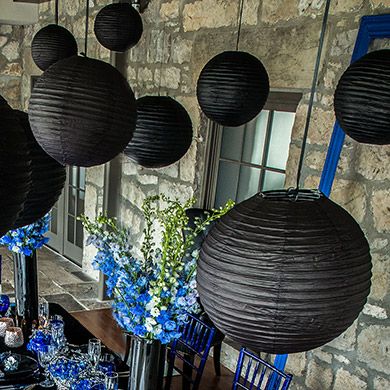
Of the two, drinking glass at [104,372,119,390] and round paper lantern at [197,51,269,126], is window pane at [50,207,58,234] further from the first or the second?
drinking glass at [104,372,119,390]

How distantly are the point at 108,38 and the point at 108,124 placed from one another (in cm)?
182

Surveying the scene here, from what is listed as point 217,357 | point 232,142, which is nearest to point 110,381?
point 217,357

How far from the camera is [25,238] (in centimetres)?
270

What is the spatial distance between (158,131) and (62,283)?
10.9 feet

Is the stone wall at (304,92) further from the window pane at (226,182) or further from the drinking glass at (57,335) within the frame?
the drinking glass at (57,335)

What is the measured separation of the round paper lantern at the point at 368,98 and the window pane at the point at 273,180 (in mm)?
1611

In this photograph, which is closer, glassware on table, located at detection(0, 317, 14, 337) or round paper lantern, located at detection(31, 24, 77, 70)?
glassware on table, located at detection(0, 317, 14, 337)

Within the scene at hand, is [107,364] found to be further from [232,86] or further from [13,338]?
[232,86]

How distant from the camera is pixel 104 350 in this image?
2750 mm

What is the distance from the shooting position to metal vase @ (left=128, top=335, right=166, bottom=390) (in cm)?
209

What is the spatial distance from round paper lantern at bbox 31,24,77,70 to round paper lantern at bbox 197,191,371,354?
8.04 ft

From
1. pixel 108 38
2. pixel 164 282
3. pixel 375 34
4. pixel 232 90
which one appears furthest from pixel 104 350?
pixel 375 34

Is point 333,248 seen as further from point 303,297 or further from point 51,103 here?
point 51,103

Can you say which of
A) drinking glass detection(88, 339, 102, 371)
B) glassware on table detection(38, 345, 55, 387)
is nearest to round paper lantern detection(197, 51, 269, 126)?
drinking glass detection(88, 339, 102, 371)
